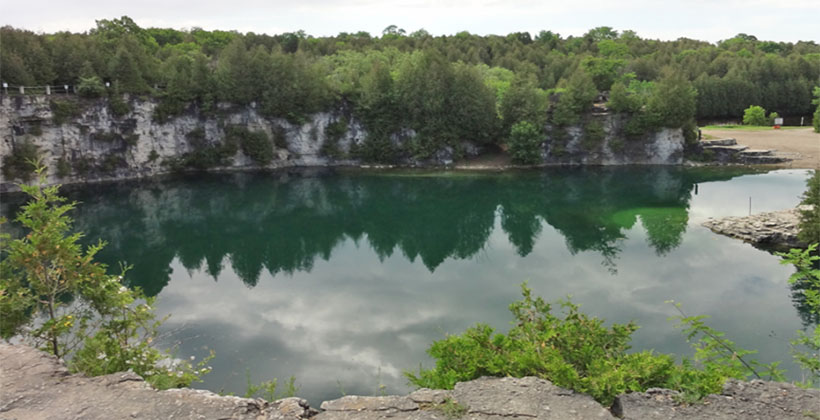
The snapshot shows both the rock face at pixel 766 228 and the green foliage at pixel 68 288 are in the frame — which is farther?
the rock face at pixel 766 228

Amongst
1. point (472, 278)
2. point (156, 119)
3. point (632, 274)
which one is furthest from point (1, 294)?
point (156, 119)

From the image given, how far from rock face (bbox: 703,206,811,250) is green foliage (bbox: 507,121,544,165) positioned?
23174 millimetres

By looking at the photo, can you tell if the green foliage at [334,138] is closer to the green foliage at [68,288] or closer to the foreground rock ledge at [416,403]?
the green foliage at [68,288]

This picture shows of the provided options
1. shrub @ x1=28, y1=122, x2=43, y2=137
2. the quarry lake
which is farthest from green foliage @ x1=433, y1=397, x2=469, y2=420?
shrub @ x1=28, y1=122, x2=43, y2=137

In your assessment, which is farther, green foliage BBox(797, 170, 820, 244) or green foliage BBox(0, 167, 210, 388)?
green foliage BBox(797, 170, 820, 244)

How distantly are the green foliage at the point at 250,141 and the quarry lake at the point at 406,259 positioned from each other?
14.5 ft

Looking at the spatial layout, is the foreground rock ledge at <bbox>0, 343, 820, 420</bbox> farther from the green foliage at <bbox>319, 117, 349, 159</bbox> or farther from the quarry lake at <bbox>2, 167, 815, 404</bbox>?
the green foliage at <bbox>319, 117, 349, 159</bbox>

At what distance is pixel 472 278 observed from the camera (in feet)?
93.3

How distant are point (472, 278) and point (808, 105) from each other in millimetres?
75147

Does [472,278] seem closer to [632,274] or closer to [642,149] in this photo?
[632,274]

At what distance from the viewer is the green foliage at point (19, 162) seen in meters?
49.0

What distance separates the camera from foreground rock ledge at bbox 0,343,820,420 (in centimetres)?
862

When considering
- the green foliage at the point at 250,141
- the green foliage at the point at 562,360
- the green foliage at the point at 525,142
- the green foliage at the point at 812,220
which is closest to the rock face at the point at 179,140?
the green foliage at the point at 250,141

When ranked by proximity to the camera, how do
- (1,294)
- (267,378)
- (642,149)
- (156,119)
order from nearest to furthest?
1. (1,294)
2. (267,378)
3. (156,119)
4. (642,149)
